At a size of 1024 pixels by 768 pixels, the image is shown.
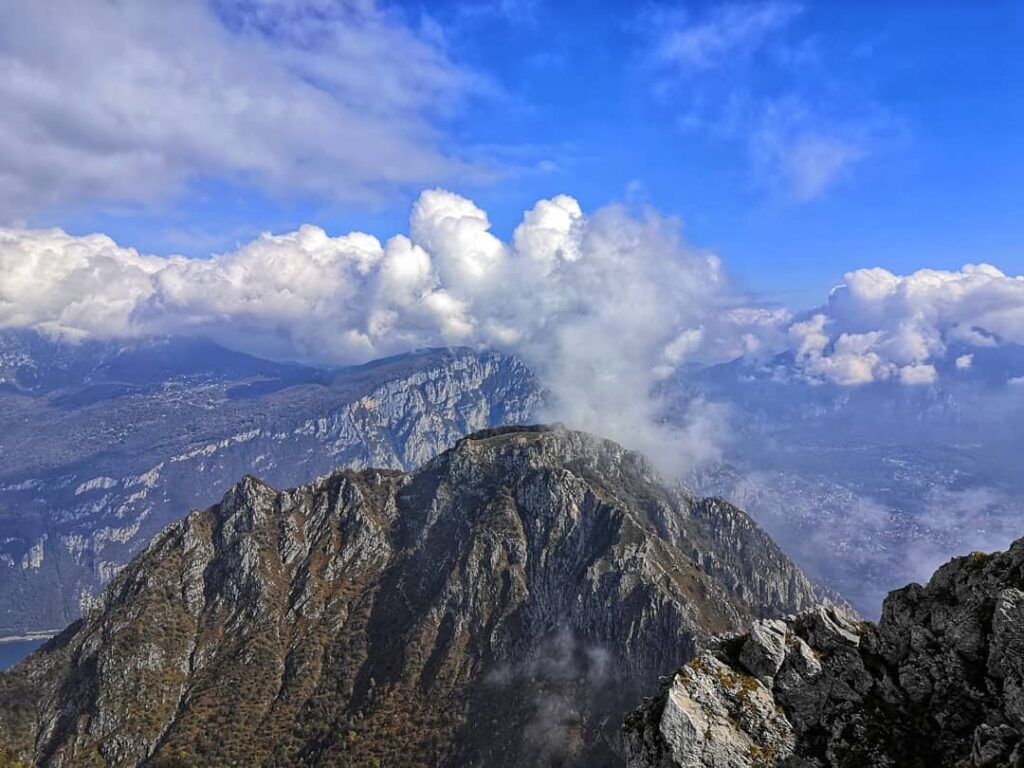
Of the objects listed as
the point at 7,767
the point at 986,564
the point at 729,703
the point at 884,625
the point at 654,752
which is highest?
the point at 986,564

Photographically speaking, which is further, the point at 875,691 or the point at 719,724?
the point at 875,691

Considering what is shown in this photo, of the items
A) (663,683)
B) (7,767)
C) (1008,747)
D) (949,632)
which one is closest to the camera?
(1008,747)

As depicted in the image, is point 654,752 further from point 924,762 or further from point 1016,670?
point 1016,670

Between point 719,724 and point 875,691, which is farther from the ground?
point 875,691

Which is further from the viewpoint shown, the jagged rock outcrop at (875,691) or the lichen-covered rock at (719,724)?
the lichen-covered rock at (719,724)

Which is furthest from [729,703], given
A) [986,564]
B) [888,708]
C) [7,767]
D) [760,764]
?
[7,767]

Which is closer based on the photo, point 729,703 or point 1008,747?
point 1008,747

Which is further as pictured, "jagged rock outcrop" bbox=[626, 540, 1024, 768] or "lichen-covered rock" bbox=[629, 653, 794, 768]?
"lichen-covered rock" bbox=[629, 653, 794, 768]

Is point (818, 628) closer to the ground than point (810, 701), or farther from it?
farther from it
